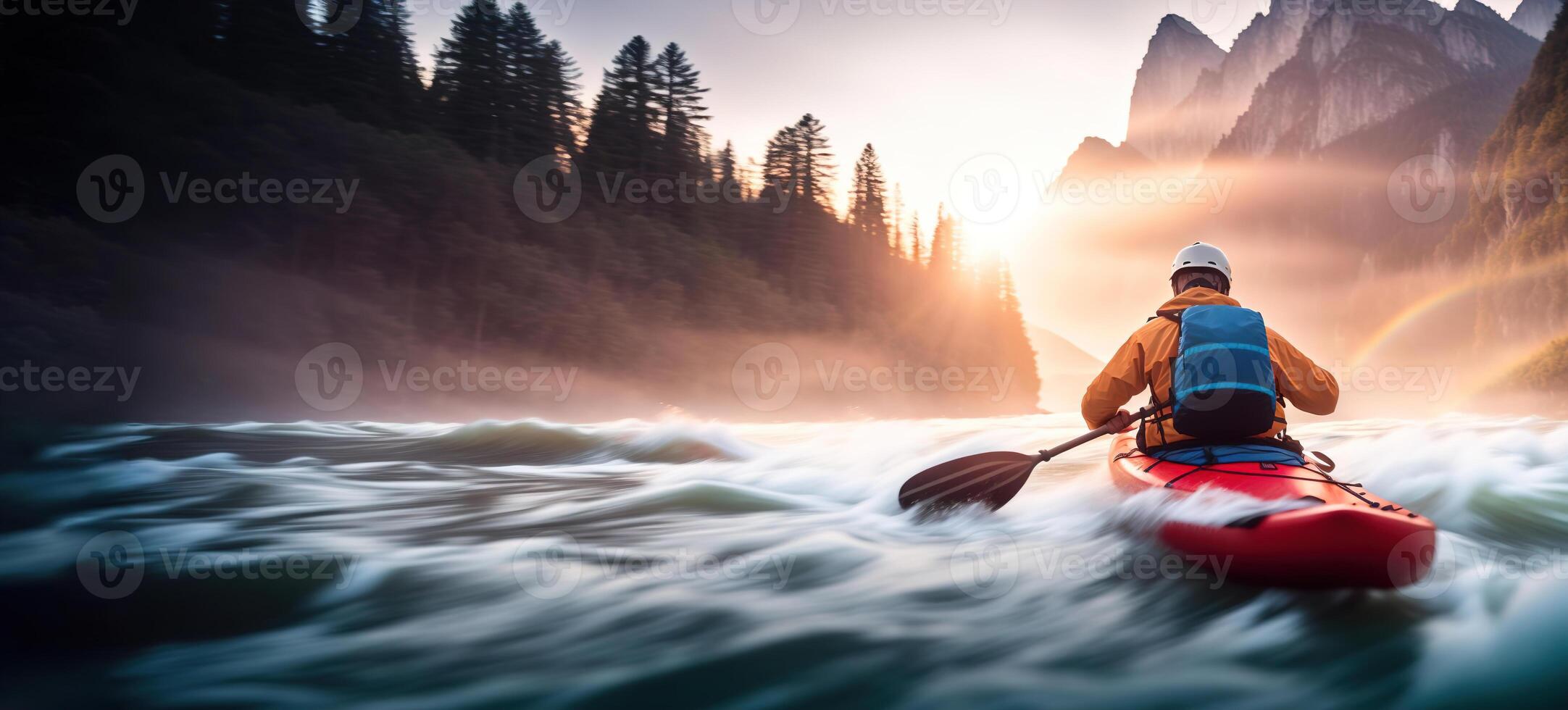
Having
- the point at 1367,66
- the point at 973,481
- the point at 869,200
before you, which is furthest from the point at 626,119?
the point at 1367,66

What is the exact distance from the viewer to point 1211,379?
4.15m

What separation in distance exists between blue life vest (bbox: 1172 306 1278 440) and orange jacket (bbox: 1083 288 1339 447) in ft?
0.60

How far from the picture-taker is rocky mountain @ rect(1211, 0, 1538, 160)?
148 m

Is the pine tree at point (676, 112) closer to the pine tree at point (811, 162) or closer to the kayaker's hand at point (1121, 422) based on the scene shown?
the pine tree at point (811, 162)

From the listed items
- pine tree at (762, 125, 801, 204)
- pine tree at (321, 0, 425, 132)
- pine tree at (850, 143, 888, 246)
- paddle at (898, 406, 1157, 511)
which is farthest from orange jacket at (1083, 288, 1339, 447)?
pine tree at (850, 143, 888, 246)

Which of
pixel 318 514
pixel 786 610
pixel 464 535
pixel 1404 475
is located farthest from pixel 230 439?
pixel 1404 475

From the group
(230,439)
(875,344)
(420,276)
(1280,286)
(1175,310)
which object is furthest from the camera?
(1280,286)

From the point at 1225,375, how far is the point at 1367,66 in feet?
654

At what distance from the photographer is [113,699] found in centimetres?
280

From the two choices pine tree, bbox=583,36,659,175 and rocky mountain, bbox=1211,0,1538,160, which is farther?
rocky mountain, bbox=1211,0,1538,160

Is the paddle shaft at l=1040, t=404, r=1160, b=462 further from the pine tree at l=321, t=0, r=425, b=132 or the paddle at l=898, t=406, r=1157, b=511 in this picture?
the pine tree at l=321, t=0, r=425, b=132

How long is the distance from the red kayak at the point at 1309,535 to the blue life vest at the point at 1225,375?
30cm

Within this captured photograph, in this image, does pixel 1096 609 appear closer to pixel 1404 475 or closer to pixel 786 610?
pixel 786 610

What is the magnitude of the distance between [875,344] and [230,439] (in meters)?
39.9
